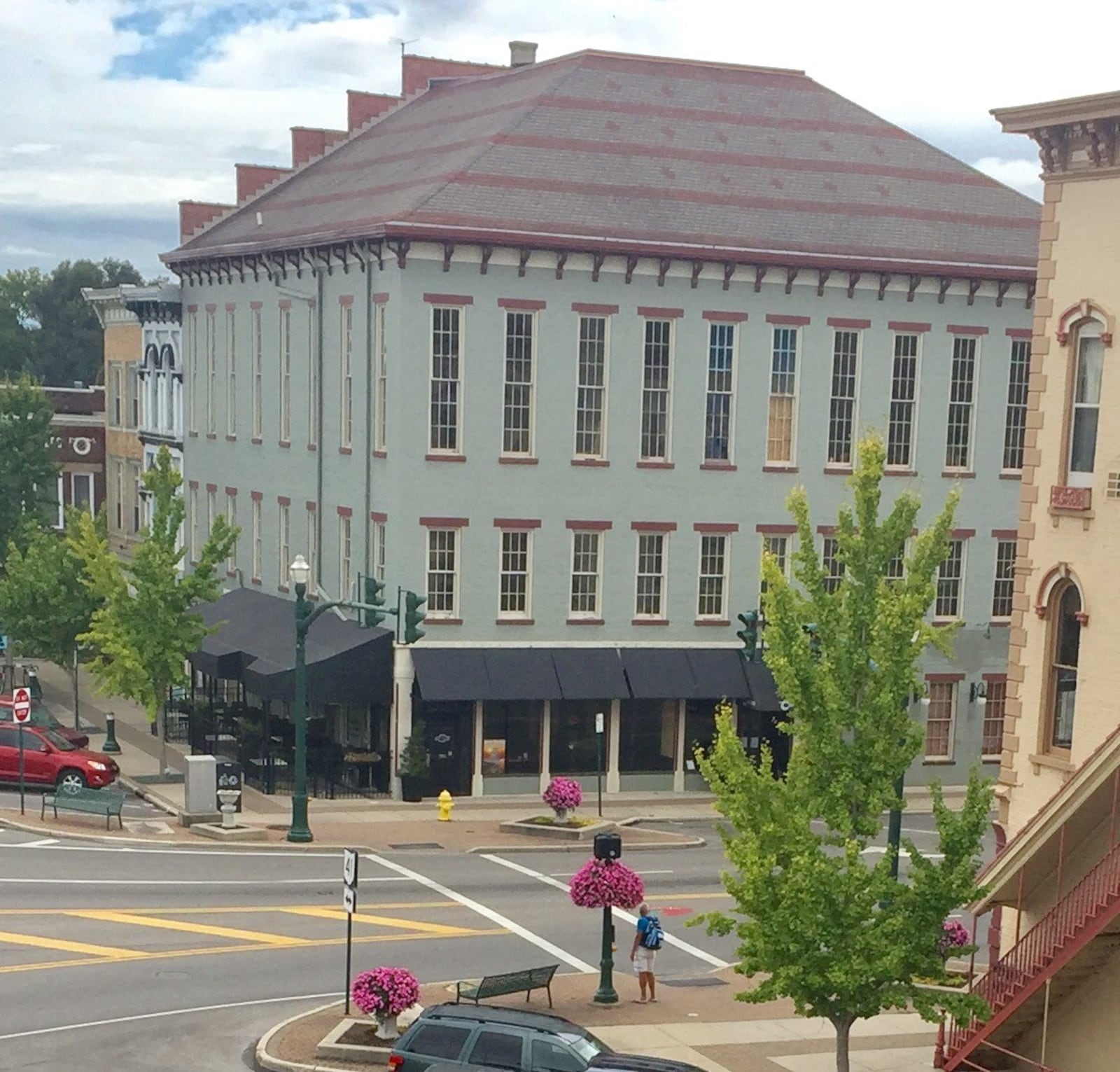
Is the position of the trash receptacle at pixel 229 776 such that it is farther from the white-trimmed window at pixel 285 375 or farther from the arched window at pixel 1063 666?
the arched window at pixel 1063 666

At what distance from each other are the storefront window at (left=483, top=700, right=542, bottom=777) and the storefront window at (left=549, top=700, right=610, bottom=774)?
0.41 m

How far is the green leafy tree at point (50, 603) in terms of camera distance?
170 ft

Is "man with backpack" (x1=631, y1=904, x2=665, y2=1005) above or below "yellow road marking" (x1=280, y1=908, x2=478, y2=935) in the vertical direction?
above

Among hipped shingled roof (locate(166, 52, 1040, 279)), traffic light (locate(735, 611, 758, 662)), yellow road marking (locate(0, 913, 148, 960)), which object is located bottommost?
yellow road marking (locate(0, 913, 148, 960))

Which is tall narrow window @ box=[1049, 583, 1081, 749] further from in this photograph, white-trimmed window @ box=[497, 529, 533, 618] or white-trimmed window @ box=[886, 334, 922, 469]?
white-trimmed window @ box=[886, 334, 922, 469]

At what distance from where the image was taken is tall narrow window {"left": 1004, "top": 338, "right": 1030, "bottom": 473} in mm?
48156

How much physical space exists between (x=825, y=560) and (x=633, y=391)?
7052 mm

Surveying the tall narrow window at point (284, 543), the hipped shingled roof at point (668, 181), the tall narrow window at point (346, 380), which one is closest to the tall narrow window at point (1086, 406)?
the hipped shingled roof at point (668, 181)

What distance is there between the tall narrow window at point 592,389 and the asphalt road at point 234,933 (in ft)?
35.9

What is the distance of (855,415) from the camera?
154 feet

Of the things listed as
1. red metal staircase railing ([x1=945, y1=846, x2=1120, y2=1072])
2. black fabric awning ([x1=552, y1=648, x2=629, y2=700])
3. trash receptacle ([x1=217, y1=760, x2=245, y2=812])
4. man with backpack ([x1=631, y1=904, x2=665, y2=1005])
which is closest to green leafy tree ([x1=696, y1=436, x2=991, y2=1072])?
red metal staircase railing ([x1=945, y1=846, x2=1120, y2=1072])

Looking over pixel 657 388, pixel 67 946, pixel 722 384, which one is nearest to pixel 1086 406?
pixel 67 946

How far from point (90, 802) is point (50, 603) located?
1509 centimetres

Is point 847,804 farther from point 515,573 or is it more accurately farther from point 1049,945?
point 515,573
